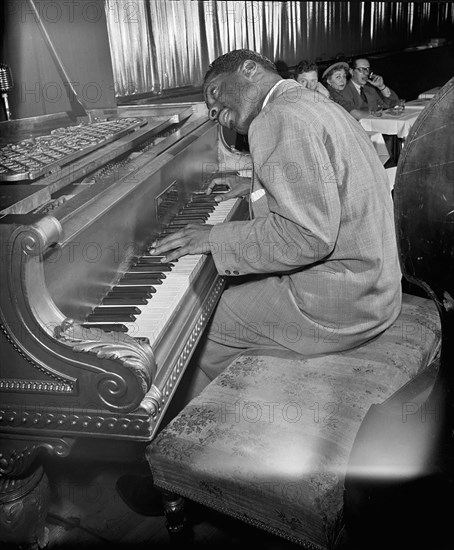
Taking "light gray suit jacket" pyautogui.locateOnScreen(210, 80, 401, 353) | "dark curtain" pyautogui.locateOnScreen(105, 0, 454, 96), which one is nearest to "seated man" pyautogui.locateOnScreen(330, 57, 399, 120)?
"dark curtain" pyautogui.locateOnScreen(105, 0, 454, 96)

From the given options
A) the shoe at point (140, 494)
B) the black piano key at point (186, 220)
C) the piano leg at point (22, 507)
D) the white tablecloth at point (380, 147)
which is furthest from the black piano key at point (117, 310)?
the white tablecloth at point (380, 147)

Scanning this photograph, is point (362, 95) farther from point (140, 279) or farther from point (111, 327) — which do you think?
point (111, 327)

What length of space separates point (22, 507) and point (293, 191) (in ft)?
4.01

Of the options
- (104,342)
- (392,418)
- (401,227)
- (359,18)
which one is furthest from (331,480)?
(359,18)

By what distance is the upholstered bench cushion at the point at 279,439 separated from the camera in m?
1.37

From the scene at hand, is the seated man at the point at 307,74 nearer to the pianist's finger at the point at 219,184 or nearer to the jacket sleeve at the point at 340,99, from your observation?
the jacket sleeve at the point at 340,99

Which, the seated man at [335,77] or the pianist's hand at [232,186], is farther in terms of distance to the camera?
the seated man at [335,77]

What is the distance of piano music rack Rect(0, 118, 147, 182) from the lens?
5.17 ft

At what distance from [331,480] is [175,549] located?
0.70 m

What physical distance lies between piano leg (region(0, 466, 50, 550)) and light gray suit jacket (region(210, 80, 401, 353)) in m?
0.88

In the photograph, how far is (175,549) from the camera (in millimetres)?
1782

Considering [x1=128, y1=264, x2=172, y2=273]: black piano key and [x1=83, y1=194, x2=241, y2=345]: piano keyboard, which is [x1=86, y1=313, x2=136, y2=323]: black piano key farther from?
[x1=128, y1=264, x2=172, y2=273]: black piano key

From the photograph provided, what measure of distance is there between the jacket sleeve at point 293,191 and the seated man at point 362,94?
5.30 metres

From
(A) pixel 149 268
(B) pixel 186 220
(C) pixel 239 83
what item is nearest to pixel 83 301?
(A) pixel 149 268
